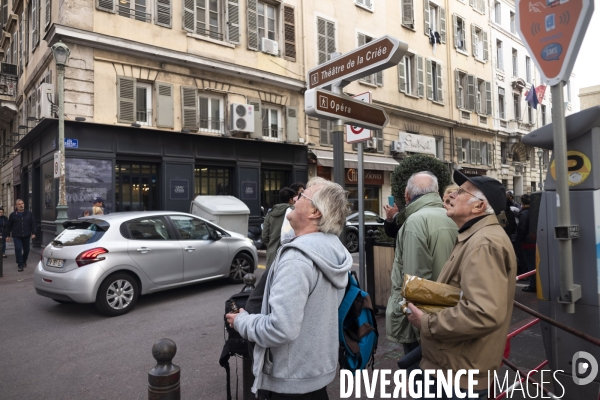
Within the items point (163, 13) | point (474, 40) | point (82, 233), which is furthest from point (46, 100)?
point (474, 40)

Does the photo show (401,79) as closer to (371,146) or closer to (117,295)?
(371,146)

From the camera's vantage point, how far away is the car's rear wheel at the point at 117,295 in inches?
243

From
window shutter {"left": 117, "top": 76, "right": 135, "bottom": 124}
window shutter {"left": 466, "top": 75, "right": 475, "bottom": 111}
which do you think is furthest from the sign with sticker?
window shutter {"left": 466, "top": 75, "right": 475, "bottom": 111}

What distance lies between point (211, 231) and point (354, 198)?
12.5m

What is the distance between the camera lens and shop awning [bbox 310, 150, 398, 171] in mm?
17766

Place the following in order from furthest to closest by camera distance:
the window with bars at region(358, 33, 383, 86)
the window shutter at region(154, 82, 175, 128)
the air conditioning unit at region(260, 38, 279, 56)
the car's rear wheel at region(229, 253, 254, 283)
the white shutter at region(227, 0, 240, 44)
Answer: the window with bars at region(358, 33, 383, 86) → the air conditioning unit at region(260, 38, 279, 56) → the white shutter at region(227, 0, 240, 44) → the window shutter at region(154, 82, 175, 128) → the car's rear wheel at region(229, 253, 254, 283)

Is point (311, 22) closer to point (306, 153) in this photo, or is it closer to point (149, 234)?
point (306, 153)

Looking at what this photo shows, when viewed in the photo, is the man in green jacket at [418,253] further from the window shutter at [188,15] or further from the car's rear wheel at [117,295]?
the window shutter at [188,15]

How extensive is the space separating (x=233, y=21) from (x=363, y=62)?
43.6ft

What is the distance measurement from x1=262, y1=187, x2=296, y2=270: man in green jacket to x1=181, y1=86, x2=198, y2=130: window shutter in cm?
916

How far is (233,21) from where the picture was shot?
15.5 meters

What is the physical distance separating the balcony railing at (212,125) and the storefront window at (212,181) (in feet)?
4.54

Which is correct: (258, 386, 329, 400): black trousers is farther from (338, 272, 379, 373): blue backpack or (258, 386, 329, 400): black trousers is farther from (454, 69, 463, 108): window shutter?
Answer: (454, 69, 463, 108): window shutter

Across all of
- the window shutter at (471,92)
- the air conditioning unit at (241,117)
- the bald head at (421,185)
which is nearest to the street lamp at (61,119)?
the air conditioning unit at (241,117)
